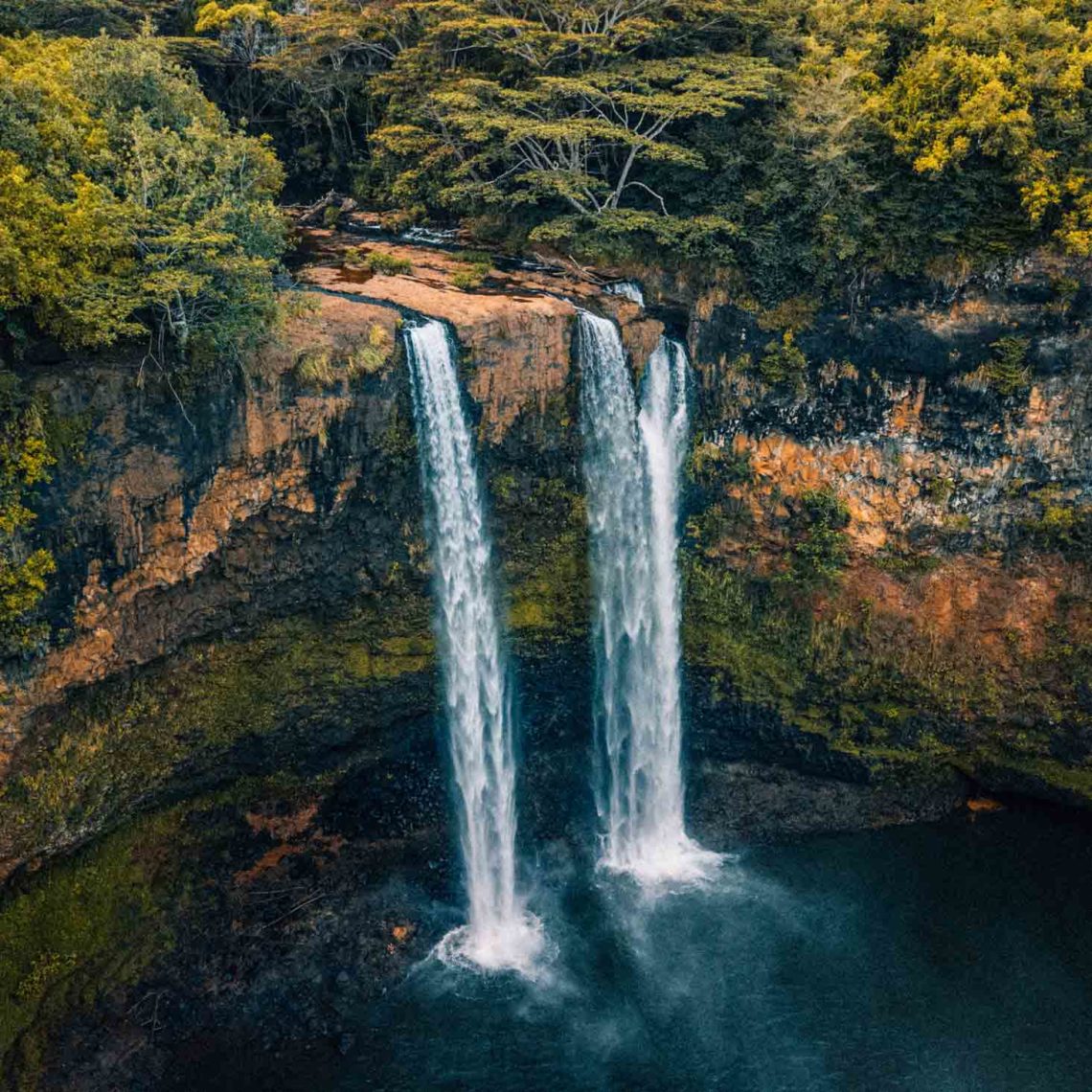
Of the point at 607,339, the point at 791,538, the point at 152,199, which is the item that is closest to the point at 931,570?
the point at 791,538

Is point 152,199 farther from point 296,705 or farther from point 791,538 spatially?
point 791,538

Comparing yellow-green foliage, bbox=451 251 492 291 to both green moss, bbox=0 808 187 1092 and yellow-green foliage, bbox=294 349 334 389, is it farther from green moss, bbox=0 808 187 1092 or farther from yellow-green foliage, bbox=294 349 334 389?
A: green moss, bbox=0 808 187 1092

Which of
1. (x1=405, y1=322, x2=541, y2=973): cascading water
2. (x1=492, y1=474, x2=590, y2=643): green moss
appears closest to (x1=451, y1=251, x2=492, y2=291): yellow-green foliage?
(x1=405, y1=322, x2=541, y2=973): cascading water

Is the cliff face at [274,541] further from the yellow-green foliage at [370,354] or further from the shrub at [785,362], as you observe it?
the shrub at [785,362]

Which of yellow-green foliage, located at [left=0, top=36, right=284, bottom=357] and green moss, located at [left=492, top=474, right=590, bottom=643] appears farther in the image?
green moss, located at [left=492, top=474, right=590, bottom=643]

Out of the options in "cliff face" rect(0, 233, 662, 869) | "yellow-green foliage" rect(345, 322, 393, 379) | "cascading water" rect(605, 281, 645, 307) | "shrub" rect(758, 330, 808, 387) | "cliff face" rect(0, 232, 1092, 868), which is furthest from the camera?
"cascading water" rect(605, 281, 645, 307)

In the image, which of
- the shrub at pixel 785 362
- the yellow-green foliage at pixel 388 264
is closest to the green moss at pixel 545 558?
the shrub at pixel 785 362
